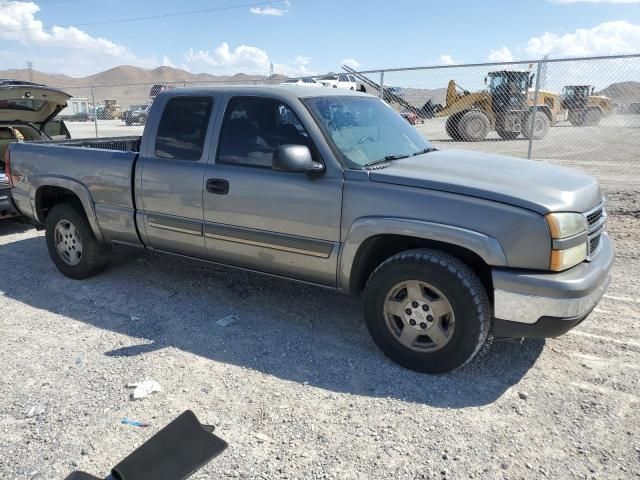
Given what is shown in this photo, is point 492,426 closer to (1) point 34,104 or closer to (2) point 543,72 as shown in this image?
(1) point 34,104

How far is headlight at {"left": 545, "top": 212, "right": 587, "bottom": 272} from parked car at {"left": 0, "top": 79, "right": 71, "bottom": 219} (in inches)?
243

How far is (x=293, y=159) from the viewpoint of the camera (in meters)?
3.38

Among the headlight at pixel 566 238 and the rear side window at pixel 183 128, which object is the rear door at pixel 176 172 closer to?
the rear side window at pixel 183 128

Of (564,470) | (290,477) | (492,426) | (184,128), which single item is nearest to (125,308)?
(184,128)

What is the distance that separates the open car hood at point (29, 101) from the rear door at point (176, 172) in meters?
3.56

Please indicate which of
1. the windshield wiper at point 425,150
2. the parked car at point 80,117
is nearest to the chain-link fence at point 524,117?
the windshield wiper at point 425,150

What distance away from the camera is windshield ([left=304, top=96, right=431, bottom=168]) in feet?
12.1

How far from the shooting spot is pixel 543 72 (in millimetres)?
9312

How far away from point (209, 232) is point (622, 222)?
5736mm

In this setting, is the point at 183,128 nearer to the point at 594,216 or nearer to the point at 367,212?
the point at 367,212

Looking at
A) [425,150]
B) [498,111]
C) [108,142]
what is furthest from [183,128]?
[498,111]

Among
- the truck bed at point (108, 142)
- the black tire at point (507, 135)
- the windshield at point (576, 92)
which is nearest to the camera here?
the truck bed at point (108, 142)

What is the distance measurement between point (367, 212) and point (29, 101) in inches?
239

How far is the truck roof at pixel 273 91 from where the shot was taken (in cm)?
387
